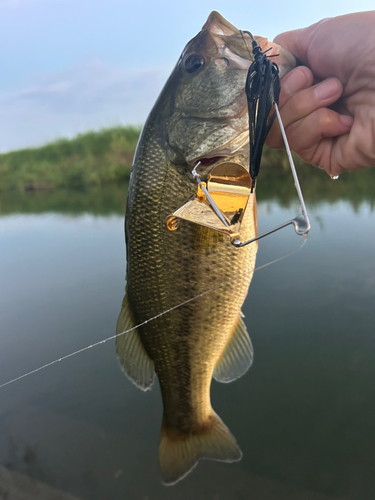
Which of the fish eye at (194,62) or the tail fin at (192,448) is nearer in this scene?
the fish eye at (194,62)

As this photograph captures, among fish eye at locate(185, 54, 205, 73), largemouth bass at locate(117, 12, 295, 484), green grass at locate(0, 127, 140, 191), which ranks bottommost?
largemouth bass at locate(117, 12, 295, 484)

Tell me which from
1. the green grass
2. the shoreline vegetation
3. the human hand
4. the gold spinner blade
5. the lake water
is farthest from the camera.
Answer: the green grass

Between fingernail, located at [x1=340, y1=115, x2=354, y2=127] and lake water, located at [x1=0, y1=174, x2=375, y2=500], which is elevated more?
fingernail, located at [x1=340, y1=115, x2=354, y2=127]

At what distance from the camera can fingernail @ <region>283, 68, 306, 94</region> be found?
1.33 meters

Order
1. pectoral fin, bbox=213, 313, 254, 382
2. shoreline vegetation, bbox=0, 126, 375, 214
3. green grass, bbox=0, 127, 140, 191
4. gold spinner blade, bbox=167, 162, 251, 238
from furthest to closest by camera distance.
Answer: green grass, bbox=0, 127, 140, 191 → shoreline vegetation, bbox=0, 126, 375, 214 → pectoral fin, bbox=213, 313, 254, 382 → gold spinner blade, bbox=167, 162, 251, 238

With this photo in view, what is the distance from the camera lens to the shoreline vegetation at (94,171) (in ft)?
45.0

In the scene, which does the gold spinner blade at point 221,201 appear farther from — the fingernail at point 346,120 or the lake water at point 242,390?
the lake water at point 242,390

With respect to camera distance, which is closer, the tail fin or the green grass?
the tail fin

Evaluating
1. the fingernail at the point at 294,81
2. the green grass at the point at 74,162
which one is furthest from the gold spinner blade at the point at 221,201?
the green grass at the point at 74,162

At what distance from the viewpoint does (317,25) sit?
1.41 m

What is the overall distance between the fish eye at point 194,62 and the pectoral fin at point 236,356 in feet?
4.09

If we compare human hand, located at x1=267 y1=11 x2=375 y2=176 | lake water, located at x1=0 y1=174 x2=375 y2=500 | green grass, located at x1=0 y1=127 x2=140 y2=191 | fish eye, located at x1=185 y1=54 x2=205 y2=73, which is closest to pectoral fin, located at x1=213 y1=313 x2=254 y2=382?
human hand, located at x1=267 y1=11 x2=375 y2=176

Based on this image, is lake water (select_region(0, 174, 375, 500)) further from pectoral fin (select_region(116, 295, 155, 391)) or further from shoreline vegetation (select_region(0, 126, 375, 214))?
shoreline vegetation (select_region(0, 126, 375, 214))

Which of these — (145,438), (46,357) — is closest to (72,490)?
(145,438)
